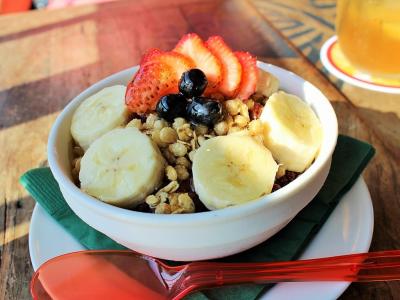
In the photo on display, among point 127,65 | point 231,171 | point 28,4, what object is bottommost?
point 28,4

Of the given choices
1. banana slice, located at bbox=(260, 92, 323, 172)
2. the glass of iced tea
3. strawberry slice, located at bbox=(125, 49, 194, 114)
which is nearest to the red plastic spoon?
banana slice, located at bbox=(260, 92, 323, 172)

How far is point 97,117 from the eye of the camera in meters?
0.76

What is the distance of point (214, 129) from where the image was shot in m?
0.69

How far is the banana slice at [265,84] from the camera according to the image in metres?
0.77

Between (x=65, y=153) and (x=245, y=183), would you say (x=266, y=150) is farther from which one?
(x=65, y=153)

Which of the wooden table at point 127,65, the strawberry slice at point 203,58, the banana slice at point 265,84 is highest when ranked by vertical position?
the strawberry slice at point 203,58

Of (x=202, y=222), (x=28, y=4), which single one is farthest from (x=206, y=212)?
(x=28, y=4)

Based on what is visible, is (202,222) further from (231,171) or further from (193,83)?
(193,83)

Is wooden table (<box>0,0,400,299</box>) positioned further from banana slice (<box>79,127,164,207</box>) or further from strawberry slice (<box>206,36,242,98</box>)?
strawberry slice (<box>206,36,242,98</box>)

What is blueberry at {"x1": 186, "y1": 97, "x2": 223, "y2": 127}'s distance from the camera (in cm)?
66

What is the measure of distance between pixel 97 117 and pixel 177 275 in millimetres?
300

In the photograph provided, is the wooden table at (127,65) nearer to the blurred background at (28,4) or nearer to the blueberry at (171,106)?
the blueberry at (171,106)

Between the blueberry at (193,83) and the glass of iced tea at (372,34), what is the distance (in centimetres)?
56

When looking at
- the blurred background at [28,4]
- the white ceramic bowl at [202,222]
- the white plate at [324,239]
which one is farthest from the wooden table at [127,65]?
the blurred background at [28,4]
